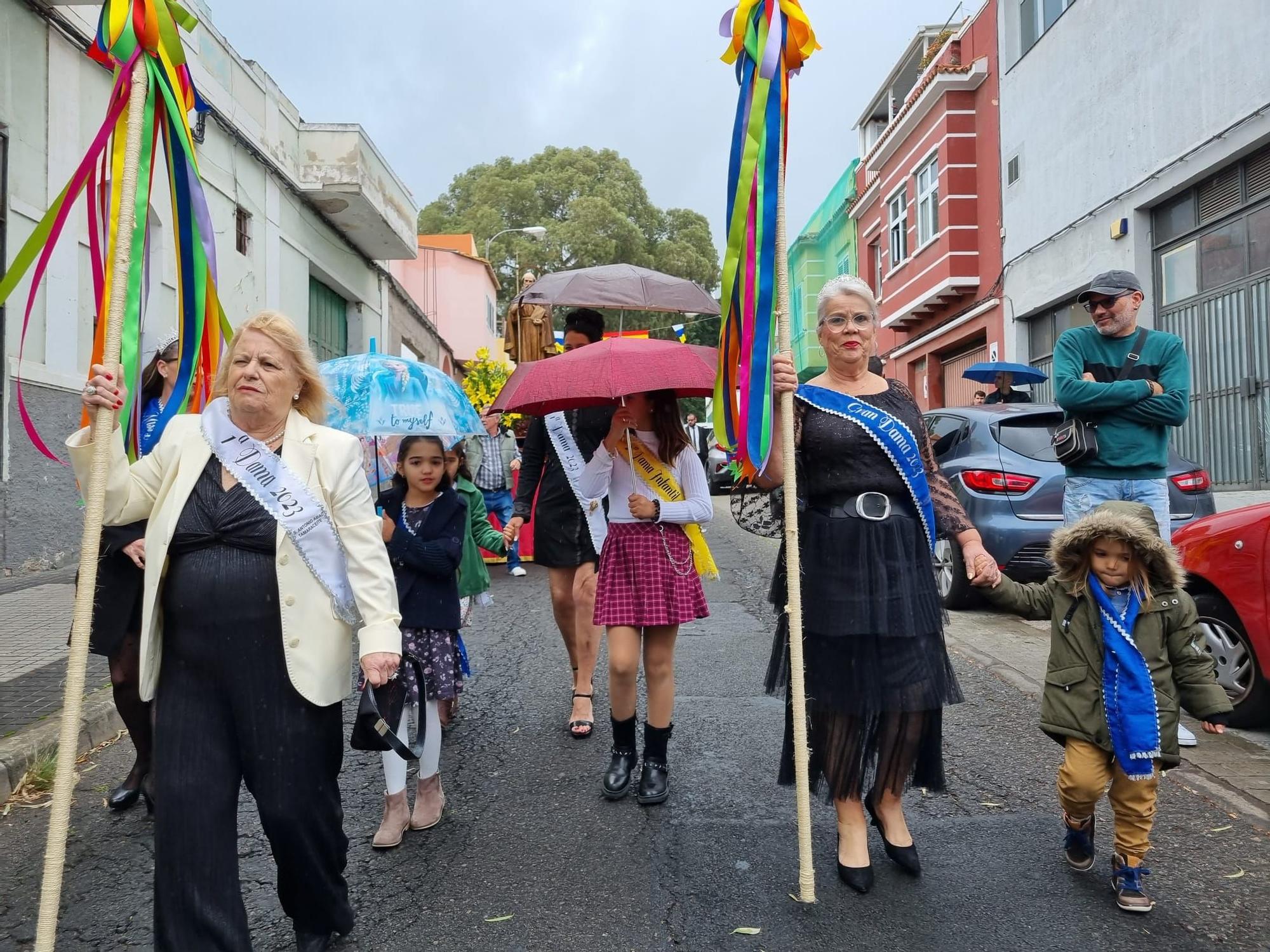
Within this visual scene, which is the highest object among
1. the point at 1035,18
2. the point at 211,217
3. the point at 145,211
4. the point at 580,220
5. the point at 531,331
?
the point at 580,220

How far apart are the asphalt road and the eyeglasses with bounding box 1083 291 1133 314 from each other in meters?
2.08

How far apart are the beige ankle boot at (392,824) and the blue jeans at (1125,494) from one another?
3.30 metres

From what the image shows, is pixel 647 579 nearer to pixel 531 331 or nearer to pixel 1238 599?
pixel 1238 599

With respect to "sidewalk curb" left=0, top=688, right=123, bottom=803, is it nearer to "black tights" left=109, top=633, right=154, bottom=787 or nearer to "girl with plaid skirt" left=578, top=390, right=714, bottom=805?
"black tights" left=109, top=633, right=154, bottom=787

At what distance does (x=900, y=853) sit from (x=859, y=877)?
208 mm

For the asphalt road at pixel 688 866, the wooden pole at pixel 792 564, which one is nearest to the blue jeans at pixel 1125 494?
the asphalt road at pixel 688 866

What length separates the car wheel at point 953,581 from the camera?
26.2ft

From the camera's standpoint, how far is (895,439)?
10.8 feet

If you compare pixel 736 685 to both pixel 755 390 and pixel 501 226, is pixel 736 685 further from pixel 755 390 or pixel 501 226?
pixel 501 226

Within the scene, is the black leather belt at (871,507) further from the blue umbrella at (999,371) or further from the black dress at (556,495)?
the blue umbrella at (999,371)

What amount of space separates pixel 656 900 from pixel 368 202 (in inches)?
638

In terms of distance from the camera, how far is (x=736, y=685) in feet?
19.1

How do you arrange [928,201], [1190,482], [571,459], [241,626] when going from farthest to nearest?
[928,201]
[1190,482]
[571,459]
[241,626]

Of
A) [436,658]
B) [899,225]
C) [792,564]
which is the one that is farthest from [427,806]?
[899,225]
